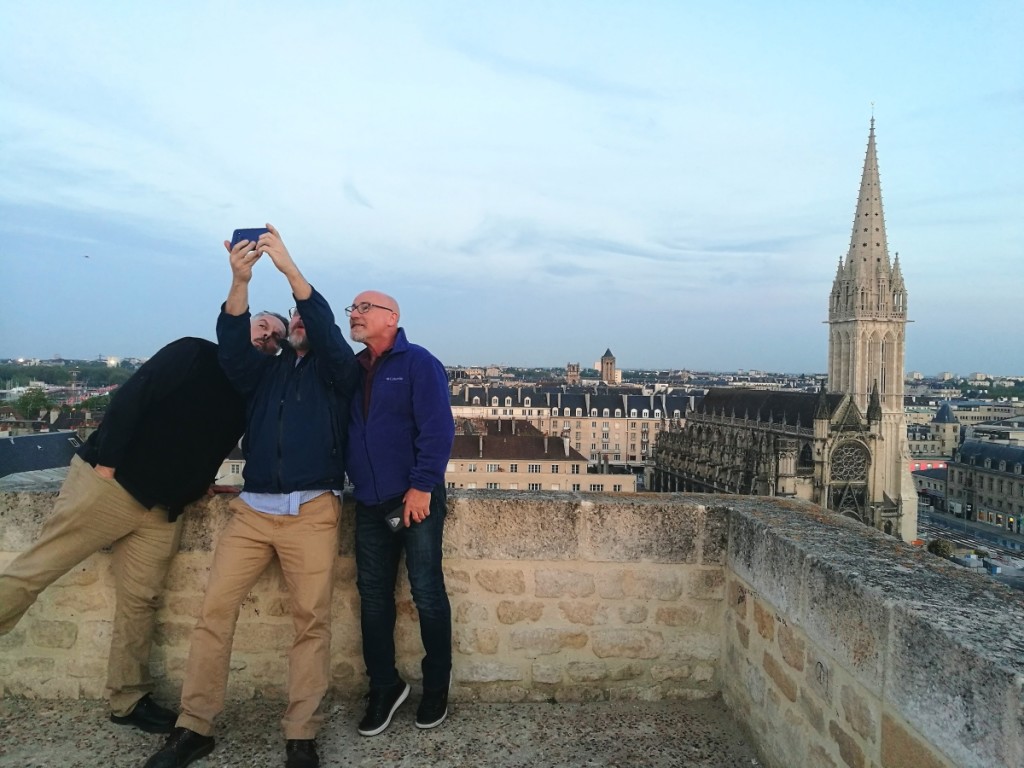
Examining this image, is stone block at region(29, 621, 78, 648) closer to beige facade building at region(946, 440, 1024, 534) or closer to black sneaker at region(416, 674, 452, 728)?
black sneaker at region(416, 674, 452, 728)

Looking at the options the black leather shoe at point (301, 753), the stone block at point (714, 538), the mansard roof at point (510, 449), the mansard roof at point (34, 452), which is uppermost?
the stone block at point (714, 538)

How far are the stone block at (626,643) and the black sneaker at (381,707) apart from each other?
0.97 m

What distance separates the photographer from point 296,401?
10.1 feet

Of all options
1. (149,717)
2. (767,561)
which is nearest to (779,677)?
(767,561)

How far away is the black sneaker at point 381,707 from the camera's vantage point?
3155mm

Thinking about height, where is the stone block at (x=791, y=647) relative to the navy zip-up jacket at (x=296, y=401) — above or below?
below

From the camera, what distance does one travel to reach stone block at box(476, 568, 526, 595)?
3523mm

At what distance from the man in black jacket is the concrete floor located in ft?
0.69

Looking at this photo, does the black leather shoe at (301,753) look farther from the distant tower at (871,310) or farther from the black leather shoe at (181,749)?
the distant tower at (871,310)

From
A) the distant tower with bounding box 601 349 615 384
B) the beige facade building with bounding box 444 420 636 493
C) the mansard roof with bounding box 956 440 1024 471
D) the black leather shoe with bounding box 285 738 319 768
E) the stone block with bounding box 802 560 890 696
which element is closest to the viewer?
the stone block with bounding box 802 560 890 696

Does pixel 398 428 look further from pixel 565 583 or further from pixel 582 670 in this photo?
pixel 582 670

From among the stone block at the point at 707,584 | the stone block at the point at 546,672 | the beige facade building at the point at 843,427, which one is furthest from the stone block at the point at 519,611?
the beige facade building at the point at 843,427

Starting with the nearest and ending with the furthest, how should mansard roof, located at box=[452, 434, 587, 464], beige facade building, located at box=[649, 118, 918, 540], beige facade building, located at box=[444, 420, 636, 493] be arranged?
beige facade building, located at box=[444, 420, 636, 493]
mansard roof, located at box=[452, 434, 587, 464]
beige facade building, located at box=[649, 118, 918, 540]

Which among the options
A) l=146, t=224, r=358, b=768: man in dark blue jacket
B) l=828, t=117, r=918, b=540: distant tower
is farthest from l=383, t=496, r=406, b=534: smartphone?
l=828, t=117, r=918, b=540: distant tower
